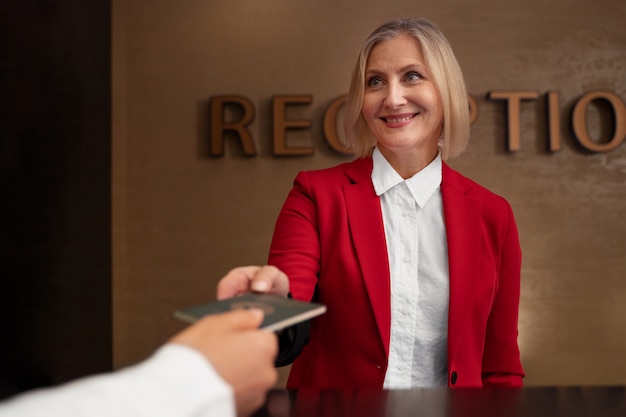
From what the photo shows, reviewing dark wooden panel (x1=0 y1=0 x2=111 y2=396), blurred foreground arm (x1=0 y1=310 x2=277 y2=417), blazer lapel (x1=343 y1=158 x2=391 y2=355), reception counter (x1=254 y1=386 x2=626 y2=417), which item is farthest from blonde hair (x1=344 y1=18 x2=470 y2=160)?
dark wooden panel (x1=0 y1=0 x2=111 y2=396)

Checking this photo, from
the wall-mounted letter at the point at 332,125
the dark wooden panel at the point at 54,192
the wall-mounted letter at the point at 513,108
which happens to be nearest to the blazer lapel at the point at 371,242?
the dark wooden panel at the point at 54,192

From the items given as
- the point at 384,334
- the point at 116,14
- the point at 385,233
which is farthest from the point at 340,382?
the point at 116,14

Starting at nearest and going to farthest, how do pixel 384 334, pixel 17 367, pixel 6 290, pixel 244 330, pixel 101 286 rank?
1. pixel 244 330
2. pixel 384 334
3. pixel 6 290
4. pixel 17 367
5. pixel 101 286

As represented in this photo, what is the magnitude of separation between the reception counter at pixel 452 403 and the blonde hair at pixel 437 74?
0.91m

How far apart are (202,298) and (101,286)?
27.7 inches

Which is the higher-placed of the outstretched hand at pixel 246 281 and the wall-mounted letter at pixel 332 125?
the wall-mounted letter at pixel 332 125

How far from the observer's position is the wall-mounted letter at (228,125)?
13.8 ft

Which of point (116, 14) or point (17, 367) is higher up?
point (116, 14)

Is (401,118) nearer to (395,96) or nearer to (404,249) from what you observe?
(395,96)

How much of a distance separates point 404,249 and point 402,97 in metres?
0.44

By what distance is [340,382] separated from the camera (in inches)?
66.2

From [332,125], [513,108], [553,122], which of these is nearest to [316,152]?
[332,125]

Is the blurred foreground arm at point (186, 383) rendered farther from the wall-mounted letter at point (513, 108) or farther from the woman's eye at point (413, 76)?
the wall-mounted letter at point (513, 108)

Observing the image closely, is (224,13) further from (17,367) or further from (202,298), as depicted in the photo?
(17,367)
